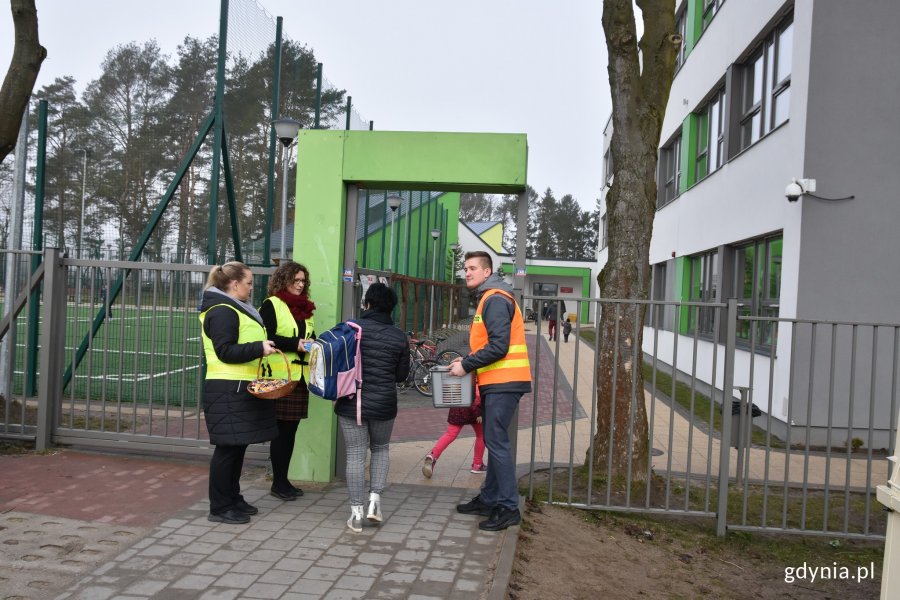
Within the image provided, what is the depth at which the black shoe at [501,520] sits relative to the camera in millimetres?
5043

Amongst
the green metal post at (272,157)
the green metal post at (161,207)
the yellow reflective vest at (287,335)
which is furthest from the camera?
the green metal post at (272,157)

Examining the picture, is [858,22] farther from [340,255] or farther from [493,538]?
[493,538]

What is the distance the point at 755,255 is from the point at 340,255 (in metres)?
8.18

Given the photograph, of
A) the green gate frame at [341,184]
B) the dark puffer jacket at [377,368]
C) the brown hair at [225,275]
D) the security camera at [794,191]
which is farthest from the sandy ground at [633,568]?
the security camera at [794,191]

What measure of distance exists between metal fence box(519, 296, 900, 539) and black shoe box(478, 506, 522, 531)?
0.61 m

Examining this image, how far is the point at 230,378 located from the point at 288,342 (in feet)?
1.78

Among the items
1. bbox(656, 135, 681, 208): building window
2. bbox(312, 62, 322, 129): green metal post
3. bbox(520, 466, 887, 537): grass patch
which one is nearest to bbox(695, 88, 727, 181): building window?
bbox(656, 135, 681, 208): building window

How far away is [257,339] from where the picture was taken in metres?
4.92

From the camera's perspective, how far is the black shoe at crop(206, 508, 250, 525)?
16.3ft

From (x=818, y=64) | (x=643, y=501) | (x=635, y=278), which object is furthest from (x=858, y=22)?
(x=643, y=501)

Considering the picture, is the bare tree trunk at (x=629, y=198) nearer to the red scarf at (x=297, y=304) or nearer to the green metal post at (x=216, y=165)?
the red scarf at (x=297, y=304)

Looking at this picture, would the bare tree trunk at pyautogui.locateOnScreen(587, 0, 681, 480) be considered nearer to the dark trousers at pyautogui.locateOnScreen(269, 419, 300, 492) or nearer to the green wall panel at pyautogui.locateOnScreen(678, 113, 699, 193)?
the dark trousers at pyautogui.locateOnScreen(269, 419, 300, 492)

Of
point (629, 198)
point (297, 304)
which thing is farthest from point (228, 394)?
point (629, 198)

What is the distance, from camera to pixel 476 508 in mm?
5465
